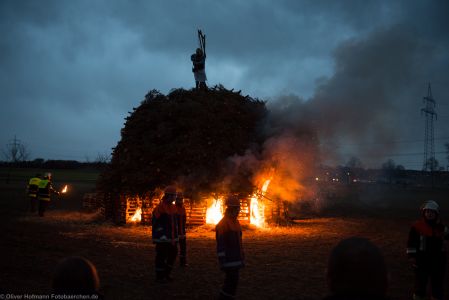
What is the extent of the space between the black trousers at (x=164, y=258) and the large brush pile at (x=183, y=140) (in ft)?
27.5

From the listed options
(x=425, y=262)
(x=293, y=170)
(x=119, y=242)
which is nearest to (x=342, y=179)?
(x=293, y=170)

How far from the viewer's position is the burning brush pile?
17391 mm

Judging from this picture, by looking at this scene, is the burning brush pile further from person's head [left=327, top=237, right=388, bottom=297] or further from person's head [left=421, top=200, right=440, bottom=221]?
person's head [left=327, top=237, right=388, bottom=297]

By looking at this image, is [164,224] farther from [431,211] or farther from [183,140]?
[183,140]

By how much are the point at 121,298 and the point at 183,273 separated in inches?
94.2

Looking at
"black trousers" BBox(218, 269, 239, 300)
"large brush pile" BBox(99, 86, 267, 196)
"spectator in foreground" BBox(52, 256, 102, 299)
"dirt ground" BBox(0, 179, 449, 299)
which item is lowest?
"dirt ground" BBox(0, 179, 449, 299)

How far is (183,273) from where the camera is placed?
31.3ft

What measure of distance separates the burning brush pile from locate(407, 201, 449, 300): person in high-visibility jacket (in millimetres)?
10915

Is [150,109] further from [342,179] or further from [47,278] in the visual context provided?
[342,179]

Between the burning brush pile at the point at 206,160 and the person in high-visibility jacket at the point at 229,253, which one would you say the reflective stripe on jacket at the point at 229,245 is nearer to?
the person in high-visibility jacket at the point at 229,253

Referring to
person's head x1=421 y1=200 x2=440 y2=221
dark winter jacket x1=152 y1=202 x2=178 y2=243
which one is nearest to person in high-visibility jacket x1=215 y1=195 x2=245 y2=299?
dark winter jacket x1=152 y1=202 x2=178 y2=243

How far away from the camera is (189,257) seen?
11453mm

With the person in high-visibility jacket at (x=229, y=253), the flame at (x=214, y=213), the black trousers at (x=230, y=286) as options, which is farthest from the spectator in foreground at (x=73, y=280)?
the flame at (x=214, y=213)

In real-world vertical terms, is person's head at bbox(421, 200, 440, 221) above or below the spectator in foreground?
above
